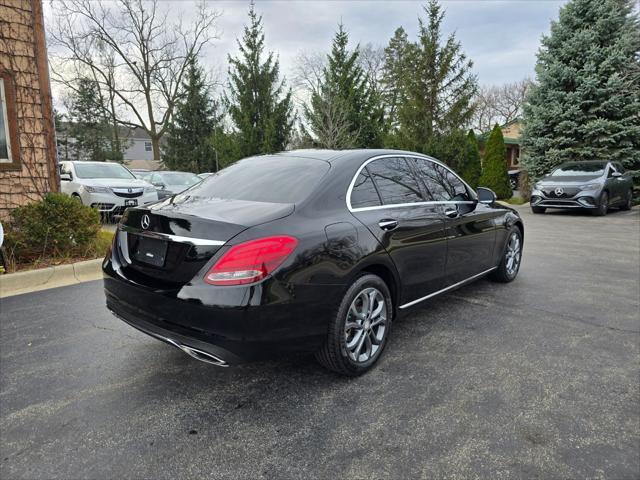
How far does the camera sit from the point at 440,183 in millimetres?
3973

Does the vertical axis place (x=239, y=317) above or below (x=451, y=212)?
below

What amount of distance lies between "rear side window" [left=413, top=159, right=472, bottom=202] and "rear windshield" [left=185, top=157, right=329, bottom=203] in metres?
1.12

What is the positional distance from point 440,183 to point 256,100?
58.3 ft

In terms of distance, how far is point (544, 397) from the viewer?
264 cm

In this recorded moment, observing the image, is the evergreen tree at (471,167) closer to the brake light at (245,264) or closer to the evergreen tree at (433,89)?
the evergreen tree at (433,89)

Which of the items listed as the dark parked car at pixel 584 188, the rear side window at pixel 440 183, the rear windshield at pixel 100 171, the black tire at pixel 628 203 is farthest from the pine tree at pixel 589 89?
the rear windshield at pixel 100 171

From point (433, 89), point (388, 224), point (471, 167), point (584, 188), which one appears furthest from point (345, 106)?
point (388, 224)

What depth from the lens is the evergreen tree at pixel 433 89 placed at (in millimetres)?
17484

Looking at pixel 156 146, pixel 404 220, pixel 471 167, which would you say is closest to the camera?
pixel 404 220

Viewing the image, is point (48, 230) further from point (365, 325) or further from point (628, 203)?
point (628, 203)

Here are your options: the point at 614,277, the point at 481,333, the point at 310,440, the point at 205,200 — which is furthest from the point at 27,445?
the point at 614,277

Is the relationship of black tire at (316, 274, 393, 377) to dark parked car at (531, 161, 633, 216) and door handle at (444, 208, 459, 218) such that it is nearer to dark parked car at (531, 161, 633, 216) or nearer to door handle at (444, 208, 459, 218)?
door handle at (444, 208, 459, 218)

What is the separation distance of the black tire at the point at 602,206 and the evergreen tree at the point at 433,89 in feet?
22.2

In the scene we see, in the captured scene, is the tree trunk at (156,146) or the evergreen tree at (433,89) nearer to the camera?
the evergreen tree at (433,89)
